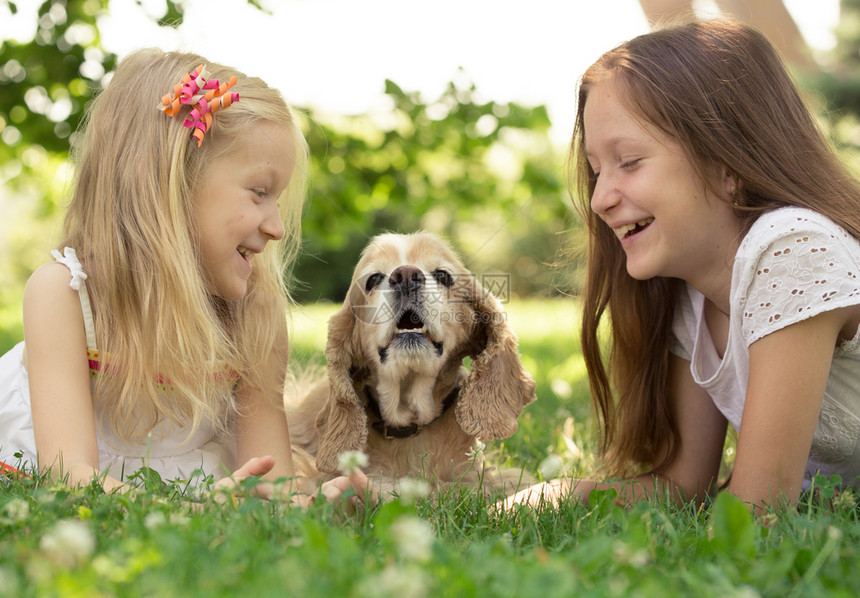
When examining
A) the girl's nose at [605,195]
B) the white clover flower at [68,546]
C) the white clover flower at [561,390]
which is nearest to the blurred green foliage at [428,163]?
the white clover flower at [561,390]

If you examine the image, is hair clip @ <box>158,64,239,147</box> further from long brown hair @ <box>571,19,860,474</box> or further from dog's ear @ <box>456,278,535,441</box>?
long brown hair @ <box>571,19,860,474</box>

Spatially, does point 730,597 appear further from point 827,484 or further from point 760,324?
point 760,324

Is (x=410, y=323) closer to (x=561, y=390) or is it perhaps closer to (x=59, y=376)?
(x=59, y=376)

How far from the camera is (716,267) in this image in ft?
9.02

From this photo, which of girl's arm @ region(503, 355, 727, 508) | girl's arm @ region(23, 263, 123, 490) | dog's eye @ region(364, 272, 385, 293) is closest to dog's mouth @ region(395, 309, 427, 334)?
dog's eye @ region(364, 272, 385, 293)

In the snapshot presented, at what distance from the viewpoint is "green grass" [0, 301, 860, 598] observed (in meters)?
1.20

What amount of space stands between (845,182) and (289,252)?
7.35ft

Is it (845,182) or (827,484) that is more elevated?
(845,182)

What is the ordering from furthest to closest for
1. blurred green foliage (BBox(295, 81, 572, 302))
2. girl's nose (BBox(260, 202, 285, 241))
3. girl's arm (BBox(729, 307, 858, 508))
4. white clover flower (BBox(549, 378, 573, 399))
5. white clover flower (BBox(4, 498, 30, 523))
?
1. blurred green foliage (BBox(295, 81, 572, 302))
2. white clover flower (BBox(549, 378, 573, 399))
3. girl's nose (BBox(260, 202, 285, 241))
4. girl's arm (BBox(729, 307, 858, 508))
5. white clover flower (BBox(4, 498, 30, 523))

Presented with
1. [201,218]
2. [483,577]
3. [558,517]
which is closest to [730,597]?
[483,577]

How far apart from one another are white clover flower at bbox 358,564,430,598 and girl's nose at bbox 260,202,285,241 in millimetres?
1822

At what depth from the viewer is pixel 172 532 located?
4.60ft

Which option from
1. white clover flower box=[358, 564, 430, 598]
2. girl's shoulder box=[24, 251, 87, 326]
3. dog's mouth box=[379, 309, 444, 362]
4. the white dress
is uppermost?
white clover flower box=[358, 564, 430, 598]

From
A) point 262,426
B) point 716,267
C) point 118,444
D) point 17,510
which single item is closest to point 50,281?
point 118,444
